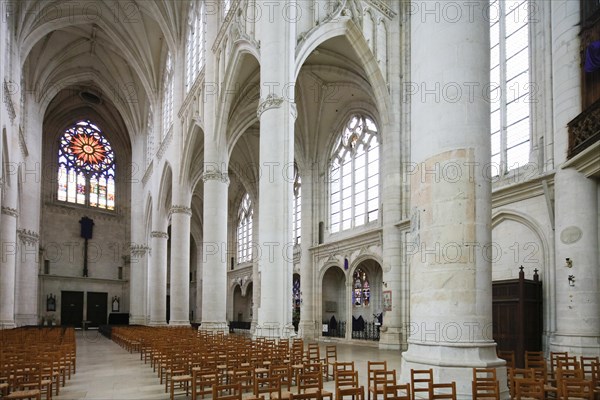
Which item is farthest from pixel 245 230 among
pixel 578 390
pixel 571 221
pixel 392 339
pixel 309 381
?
pixel 578 390

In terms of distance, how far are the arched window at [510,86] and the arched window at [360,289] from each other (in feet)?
43.5

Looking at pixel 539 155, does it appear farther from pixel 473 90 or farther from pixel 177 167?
pixel 177 167

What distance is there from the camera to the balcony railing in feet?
42.6

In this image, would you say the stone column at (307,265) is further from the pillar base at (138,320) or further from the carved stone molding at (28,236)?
the carved stone molding at (28,236)

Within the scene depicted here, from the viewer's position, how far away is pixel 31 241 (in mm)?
37156

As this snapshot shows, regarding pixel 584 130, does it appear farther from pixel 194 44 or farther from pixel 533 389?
pixel 194 44

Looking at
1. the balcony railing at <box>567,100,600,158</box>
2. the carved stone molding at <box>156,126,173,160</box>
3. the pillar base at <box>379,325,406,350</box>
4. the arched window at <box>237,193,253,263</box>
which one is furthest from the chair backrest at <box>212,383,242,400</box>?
the arched window at <box>237,193,253,263</box>

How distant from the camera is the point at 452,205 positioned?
723cm

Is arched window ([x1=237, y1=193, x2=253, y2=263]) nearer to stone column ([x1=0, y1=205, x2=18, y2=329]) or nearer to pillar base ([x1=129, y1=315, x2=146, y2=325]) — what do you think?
pillar base ([x1=129, y1=315, x2=146, y2=325])

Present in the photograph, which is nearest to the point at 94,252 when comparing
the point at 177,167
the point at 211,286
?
the point at 177,167

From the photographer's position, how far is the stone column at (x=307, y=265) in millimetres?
29969

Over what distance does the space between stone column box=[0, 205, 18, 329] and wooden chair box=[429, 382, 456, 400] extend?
96.4 ft

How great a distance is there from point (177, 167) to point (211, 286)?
10.8 m

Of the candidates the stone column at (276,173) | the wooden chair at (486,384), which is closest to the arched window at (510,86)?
the stone column at (276,173)
